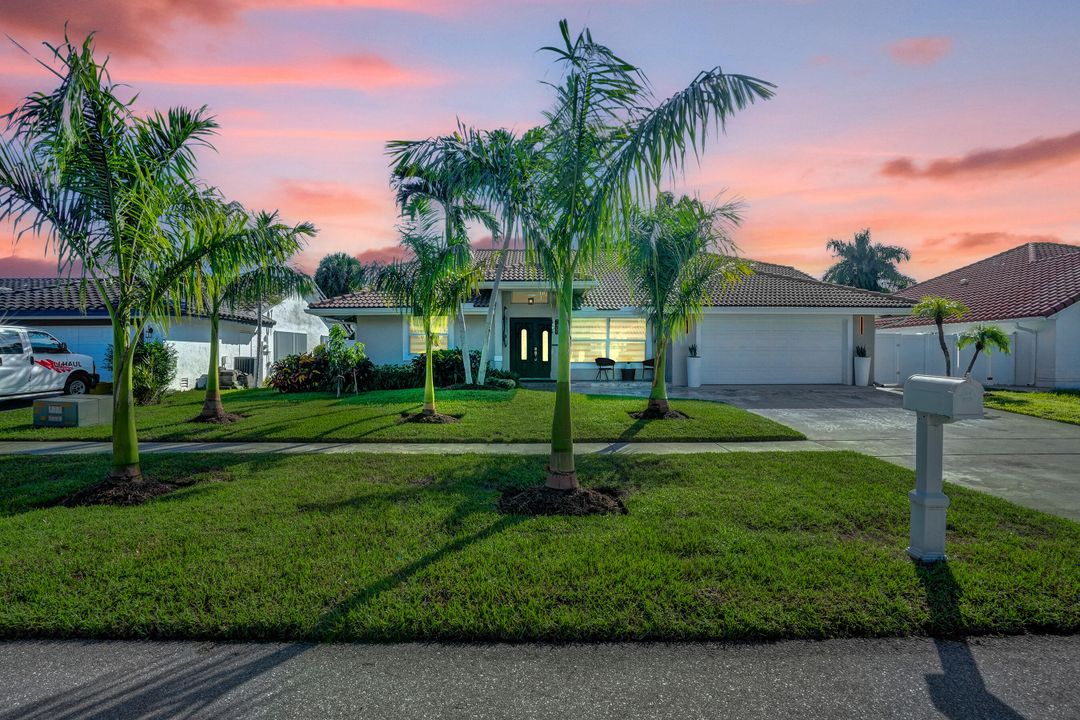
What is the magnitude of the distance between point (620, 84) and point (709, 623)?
187 inches

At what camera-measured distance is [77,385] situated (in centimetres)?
1495

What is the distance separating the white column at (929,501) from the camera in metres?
4.09

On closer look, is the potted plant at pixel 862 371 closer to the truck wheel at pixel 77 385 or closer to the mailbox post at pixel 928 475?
the mailbox post at pixel 928 475

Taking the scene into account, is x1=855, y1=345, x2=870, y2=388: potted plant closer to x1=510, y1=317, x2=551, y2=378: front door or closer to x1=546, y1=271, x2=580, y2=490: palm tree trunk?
x1=510, y1=317, x2=551, y2=378: front door

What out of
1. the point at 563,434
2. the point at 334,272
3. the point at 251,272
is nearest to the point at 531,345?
the point at 251,272

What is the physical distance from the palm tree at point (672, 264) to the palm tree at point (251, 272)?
552cm

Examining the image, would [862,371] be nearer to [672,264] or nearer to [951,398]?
[672,264]

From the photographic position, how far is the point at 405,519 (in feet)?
16.6

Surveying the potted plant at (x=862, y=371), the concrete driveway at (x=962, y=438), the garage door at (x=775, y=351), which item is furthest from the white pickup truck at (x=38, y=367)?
the potted plant at (x=862, y=371)

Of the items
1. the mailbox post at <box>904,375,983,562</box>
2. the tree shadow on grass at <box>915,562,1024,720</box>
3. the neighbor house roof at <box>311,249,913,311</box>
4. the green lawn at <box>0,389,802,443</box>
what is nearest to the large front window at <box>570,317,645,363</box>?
the neighbor house roof at <box>311,249,913,311</box>

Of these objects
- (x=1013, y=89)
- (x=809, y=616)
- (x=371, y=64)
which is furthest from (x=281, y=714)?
(x=1013, y=89)

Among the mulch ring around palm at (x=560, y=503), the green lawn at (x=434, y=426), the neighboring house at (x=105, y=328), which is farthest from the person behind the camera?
the neighboring house at (x=105, y=328)

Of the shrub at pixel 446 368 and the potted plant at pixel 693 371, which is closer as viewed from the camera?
the shrub at pixel 446 368

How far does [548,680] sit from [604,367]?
16828mm
